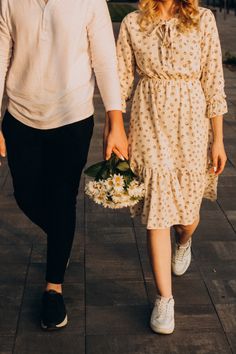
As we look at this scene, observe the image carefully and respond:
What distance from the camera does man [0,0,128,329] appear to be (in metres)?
3.45

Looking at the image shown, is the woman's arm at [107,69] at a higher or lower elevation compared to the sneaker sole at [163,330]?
higher

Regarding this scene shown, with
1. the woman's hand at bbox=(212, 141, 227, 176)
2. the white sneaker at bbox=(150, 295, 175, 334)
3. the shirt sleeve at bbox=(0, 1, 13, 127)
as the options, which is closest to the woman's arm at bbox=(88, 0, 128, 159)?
the shirt sleeve at bbox=(0, 1, 13, 127)

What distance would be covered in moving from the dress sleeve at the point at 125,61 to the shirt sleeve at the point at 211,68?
1.23ft

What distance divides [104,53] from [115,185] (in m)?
0.65

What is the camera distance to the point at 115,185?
361cm

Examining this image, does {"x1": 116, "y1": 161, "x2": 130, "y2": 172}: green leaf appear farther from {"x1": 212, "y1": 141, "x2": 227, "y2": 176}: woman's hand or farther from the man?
{"x1": 212, "y1": 141, "x2": 227, "y2": 176}: woman's hand

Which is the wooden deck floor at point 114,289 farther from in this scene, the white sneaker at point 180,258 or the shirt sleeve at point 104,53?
the shirt sleeve at point 104,53

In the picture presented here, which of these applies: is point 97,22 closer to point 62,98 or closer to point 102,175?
point 62,98

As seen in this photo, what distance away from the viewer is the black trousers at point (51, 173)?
3.70 meters

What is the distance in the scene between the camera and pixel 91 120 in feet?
12.4

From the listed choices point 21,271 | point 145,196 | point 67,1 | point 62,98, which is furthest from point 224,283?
point 67,1

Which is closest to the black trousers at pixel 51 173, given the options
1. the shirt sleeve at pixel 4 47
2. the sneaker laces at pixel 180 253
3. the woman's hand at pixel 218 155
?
the shirt sleeve at pixel 4 47

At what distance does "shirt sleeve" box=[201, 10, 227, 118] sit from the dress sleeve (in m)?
0.37

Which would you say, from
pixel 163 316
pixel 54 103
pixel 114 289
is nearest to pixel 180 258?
pixel 114 289
